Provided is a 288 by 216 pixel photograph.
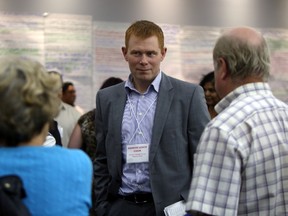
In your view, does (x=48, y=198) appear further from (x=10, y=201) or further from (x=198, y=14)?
(x=198, y=14)

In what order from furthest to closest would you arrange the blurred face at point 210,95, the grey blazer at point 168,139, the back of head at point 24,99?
the blurred face at point 210,95 < the grey blazer at point 168,139 < the back of head at point 24,99

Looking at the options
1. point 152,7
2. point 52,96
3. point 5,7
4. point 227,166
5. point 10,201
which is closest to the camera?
point 10,201

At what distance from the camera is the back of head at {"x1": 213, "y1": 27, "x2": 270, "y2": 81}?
1816 millimetres

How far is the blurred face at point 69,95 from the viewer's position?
5.09 m

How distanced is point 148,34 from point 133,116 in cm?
43

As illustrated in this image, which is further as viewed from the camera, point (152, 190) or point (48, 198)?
point (152, 190)

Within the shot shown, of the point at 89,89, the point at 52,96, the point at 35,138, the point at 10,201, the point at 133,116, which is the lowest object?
the point at 89,89

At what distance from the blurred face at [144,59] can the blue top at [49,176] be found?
125 cm

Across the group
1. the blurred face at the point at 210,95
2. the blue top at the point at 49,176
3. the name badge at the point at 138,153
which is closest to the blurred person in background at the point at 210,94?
the blurred face at the point at 210,95

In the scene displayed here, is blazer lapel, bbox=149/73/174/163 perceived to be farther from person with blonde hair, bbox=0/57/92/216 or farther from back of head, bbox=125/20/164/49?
person with blonde hair, bbox=0/57/92/216

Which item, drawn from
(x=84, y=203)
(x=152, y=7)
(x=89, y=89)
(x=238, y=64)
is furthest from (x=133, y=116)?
(x=152, y=7)

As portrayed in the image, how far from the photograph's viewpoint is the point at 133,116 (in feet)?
8.63

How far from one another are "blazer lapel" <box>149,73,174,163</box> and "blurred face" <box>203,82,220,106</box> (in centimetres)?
99

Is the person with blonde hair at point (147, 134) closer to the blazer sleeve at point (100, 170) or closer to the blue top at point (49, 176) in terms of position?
the blazer sleeve at point (100, 170)
